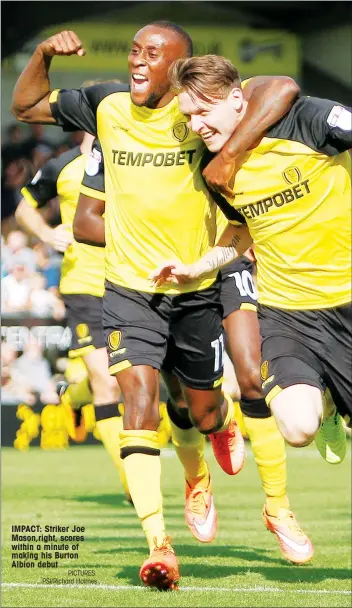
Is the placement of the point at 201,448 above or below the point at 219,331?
below

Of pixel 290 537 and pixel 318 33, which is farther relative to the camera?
pixel 318 33

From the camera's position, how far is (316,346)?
20.6 feet

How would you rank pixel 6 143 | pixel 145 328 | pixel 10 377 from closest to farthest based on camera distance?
pixel 145 328, pixel 10 377, pixel 6 143

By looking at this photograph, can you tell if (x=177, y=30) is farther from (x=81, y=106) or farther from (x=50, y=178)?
(x=50, y=178)

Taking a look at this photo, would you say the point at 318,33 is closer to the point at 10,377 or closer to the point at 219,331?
the point at 10,377

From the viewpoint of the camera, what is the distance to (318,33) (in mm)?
22844

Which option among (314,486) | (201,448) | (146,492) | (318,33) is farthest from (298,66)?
(146,492)

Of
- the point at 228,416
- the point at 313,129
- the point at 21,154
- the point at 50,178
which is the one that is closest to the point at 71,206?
the point at 50,178

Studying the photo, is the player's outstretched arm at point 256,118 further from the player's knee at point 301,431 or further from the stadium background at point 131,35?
the stadium background at point 131,35

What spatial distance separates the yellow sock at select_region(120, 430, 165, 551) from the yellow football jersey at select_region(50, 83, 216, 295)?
834mm

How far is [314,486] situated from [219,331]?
17.5 feet

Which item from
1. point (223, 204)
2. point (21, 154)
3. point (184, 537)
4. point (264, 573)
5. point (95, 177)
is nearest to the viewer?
point (223, 204)

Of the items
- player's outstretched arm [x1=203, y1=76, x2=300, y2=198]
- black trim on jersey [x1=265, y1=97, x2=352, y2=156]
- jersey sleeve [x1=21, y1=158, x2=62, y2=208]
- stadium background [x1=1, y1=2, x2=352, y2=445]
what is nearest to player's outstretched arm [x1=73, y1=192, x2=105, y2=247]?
player's outstretched arm [x1=203, y1=76, x2=300, y2=198]

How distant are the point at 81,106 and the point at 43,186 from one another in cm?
344
